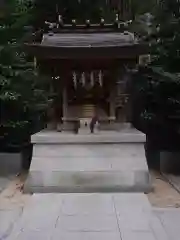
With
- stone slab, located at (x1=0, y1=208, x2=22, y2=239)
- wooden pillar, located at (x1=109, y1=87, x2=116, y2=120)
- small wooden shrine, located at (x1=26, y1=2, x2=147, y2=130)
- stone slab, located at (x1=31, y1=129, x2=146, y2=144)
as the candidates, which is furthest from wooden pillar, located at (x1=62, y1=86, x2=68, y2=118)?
stone slab, located at (x1=0, y1=208, x2=22, y2=239)

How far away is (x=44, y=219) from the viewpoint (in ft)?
21.2

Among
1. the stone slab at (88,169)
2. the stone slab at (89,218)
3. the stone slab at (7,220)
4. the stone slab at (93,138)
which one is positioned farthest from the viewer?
the stone slab at (93,138)

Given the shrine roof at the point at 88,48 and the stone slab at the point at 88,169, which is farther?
the shrine roof at the point at 88,48

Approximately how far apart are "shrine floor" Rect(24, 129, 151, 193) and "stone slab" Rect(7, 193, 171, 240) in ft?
1.20

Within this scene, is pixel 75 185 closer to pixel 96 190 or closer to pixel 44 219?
pixel 96 190

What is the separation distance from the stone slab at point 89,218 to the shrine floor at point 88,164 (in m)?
0.37

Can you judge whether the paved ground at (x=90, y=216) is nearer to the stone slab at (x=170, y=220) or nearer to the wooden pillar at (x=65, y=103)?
the stone slab at (x=170, y=220)

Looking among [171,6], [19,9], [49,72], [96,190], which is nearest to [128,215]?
[96,190]

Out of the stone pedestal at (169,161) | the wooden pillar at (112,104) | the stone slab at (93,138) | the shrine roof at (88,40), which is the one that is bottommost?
the stone pedestal at (169,161)

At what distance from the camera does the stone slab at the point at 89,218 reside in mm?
5602

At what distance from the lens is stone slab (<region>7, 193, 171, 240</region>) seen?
5602mm

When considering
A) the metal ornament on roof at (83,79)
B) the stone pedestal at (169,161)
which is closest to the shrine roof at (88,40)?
the metal ornament on roof at (83,79)

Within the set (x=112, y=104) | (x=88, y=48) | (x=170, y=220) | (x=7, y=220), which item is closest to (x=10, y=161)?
(x=112, y=104)

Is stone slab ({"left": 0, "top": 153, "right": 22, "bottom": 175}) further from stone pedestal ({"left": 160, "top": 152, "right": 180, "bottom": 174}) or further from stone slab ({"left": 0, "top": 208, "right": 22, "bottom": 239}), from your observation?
stone slab ({"left": 0, "top": 208, "right": 22, "bottom": 239})
